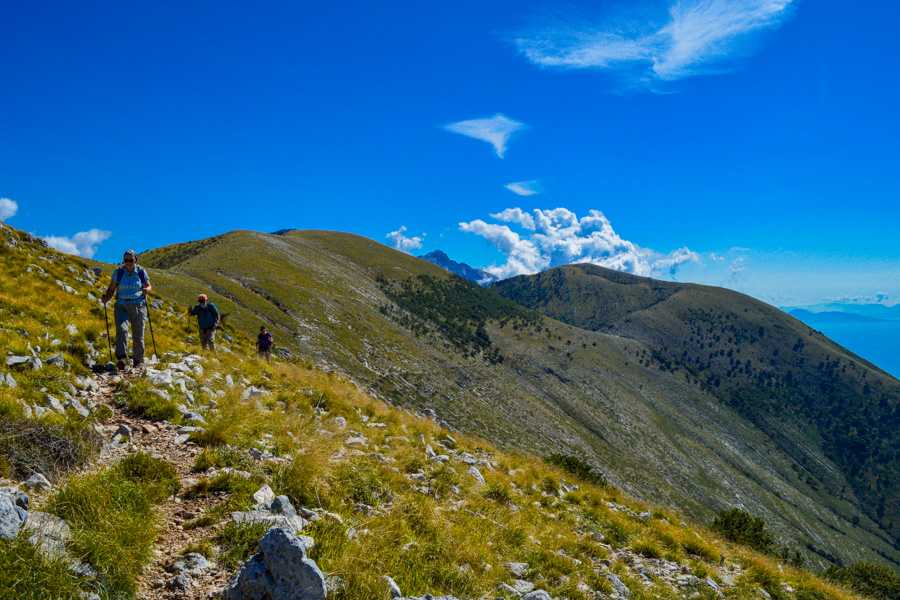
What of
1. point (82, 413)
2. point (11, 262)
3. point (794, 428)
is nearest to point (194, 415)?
point (82, 413)

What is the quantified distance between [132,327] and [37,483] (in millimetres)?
6509

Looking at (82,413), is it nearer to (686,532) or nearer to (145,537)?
(145,537)

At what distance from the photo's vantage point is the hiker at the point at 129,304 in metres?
10.0

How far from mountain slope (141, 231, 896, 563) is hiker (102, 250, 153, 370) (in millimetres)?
38565

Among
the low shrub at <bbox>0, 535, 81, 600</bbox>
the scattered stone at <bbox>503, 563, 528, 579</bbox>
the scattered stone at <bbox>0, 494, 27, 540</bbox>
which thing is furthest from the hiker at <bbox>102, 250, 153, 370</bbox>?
the scattered stone at <bbox>503, 563, 528, 579</bbox>

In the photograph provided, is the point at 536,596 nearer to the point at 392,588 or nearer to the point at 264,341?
the point at 392,588

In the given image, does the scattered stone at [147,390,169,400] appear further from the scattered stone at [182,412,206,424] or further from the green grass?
the green grass

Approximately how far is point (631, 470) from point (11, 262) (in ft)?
331

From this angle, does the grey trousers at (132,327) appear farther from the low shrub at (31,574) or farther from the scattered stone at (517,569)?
the scattered stone at (517,569)

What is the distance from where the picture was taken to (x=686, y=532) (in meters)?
10.8

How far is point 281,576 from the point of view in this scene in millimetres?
3832

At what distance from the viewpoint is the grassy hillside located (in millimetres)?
4383

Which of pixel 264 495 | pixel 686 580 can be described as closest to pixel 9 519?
pixel 264 495

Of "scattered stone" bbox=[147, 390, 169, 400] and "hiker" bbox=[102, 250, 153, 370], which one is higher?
"hiker" bbox=[102, 250, 153, 370]
